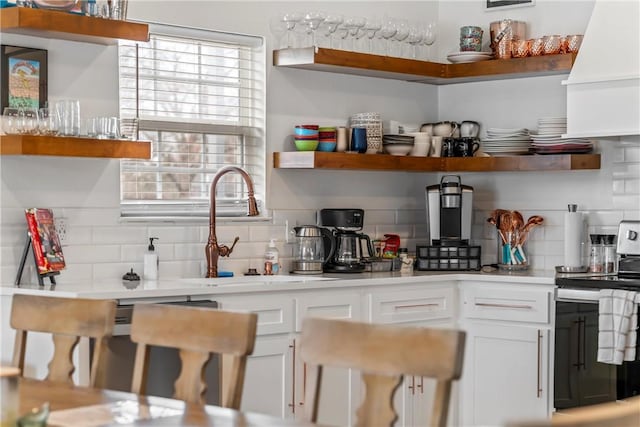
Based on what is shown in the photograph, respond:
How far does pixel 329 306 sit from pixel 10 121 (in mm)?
1600

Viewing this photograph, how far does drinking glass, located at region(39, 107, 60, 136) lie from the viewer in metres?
4.26

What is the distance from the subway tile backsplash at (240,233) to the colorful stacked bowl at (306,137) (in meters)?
0.35

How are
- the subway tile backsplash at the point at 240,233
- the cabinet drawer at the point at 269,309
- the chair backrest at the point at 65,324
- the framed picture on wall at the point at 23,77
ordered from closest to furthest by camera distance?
the chair backrest at the point at 65,324 → the framed picture on wall at the point at 23,77 → the cabinet drawer at the point at 269,309 → the subway tile backsplash at the point at 240,233

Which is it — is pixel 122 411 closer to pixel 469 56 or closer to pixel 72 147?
pixel 72 147

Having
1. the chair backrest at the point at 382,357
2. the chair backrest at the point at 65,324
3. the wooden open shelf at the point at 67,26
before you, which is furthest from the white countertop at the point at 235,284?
the chair backrest at the point at 382,357

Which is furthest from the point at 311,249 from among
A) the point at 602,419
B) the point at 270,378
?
the point at 602,419

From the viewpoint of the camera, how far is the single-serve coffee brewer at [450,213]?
225 inches

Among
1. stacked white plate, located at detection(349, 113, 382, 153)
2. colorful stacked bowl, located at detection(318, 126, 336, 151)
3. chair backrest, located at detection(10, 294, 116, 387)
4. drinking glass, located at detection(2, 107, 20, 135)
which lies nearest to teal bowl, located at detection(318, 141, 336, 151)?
colorful stacked bowl, located at detection(318, 126, 336, 151)

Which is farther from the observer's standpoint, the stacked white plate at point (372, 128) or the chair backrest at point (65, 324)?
the stacked white plate at point (372, 128)

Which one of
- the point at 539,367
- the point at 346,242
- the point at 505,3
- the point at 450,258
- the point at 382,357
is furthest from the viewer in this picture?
the point at 505,3

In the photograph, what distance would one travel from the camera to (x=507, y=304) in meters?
5.18

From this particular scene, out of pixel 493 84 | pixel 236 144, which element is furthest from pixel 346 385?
pixel 493 84

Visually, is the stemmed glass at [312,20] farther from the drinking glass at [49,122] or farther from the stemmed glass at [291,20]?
the drinking glass at [49,122]

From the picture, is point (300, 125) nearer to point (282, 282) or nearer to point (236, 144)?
point (236, 144)
